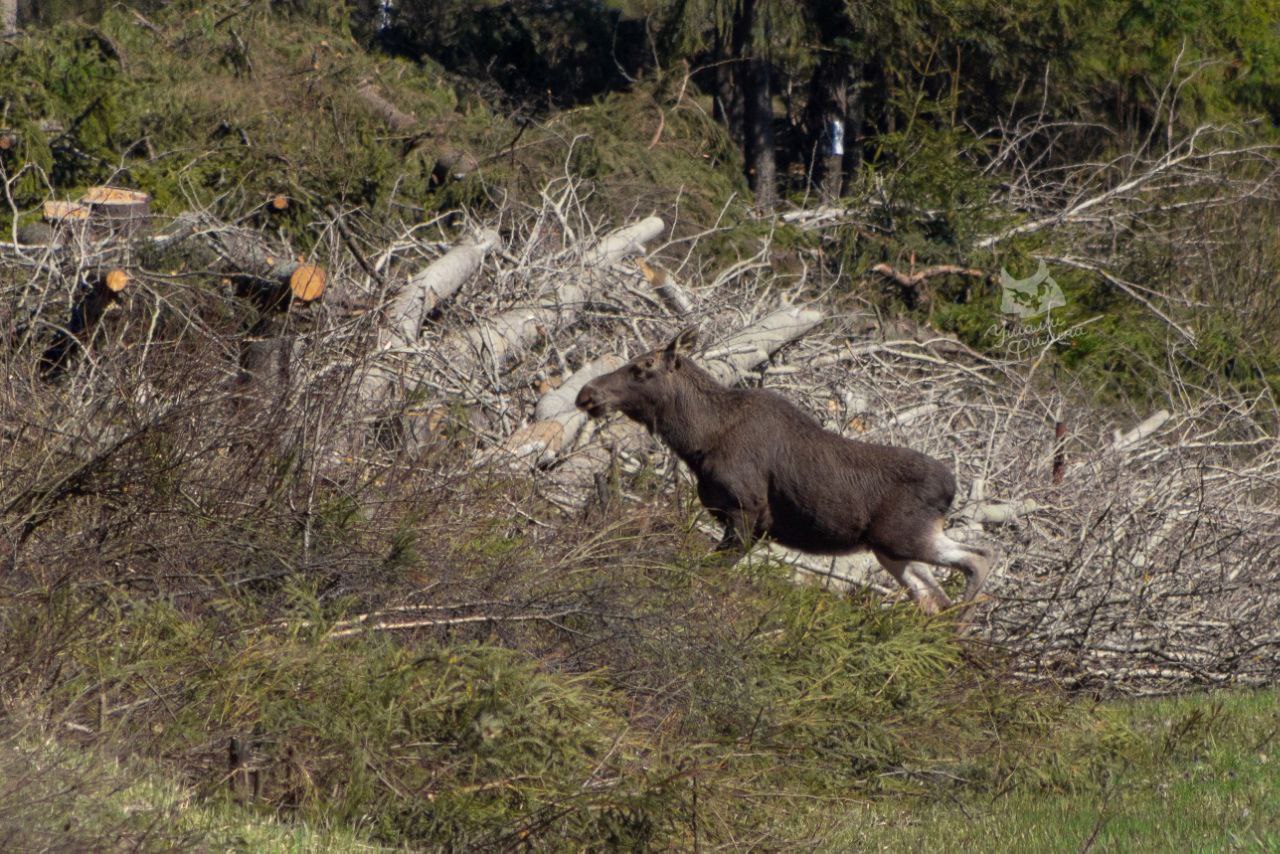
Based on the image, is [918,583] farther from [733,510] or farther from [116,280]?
[116,280]

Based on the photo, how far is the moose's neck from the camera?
357 inches

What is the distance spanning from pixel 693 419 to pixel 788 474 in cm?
66

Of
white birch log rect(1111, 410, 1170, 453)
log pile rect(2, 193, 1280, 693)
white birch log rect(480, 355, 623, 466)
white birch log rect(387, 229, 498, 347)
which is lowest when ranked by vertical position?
white birch log rect(1111, 410, 1170, 453)

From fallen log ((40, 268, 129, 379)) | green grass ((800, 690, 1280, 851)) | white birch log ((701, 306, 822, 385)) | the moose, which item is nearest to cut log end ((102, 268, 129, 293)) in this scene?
fallen log ((40, 268, 129, 379))

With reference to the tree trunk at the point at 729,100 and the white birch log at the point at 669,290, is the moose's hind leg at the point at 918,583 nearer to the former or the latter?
the white birch log at the point at 669,290

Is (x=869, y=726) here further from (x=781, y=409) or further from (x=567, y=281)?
(x=567, y=281)

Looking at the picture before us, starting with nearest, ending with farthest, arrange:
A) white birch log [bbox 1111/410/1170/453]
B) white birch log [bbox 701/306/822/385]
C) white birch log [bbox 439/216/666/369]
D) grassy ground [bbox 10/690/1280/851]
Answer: grassy ground [bbox 10/690/1280/851], white birch log [bbox 439/216/666/369], white birch log [bbox 701/306/822/385], white birch log [bbox 1111/410/1170/453]

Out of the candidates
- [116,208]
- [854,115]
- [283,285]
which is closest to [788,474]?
[283,285]

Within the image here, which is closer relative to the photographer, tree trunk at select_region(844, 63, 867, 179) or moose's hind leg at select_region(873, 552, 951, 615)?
moose's hind leg at select_region(873, 552, 951, 615)

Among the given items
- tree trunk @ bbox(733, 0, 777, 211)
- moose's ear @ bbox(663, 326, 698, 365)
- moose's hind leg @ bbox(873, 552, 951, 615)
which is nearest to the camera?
moose's hind leg @ bbox(873, 552, 951, 615)

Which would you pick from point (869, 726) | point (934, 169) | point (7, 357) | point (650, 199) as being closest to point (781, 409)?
point (869, 726)

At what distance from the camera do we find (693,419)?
912 centimetres

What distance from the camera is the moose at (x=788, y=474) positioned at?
8.66 m

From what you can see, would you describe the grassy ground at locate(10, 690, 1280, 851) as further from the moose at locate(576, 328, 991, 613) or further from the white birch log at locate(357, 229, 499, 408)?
the white birch log at locate(357, 229, 499, 408)
